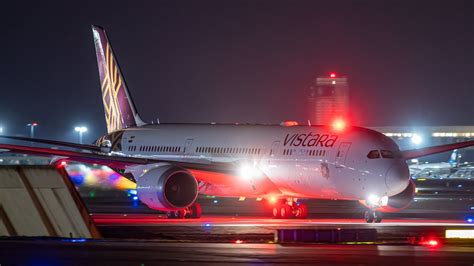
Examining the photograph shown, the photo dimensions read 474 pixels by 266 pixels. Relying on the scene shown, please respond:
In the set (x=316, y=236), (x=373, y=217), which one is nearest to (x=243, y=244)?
(x=316, y=236)

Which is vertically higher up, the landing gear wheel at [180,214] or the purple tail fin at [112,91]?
the purple tail fin at [112,91]

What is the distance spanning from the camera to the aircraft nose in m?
37.7

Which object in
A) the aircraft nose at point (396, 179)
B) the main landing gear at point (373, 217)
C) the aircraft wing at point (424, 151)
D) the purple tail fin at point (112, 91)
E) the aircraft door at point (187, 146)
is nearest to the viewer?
the aircraft nose at point (396, 179)

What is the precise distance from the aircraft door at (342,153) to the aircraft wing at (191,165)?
3.90 m

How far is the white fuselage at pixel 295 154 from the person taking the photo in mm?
38250

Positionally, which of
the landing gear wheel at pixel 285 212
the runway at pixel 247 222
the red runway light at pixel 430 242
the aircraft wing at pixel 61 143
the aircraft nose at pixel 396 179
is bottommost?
the red runway light at pixel 430 242

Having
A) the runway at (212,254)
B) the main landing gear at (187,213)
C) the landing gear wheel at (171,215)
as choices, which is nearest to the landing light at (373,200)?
the main landing gear at (187,213)

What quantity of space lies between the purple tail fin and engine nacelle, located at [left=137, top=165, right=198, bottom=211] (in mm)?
11949

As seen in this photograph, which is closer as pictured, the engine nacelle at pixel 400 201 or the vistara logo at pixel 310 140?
the engine nacelle at pixel 400 201

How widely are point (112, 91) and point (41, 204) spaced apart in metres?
25.0

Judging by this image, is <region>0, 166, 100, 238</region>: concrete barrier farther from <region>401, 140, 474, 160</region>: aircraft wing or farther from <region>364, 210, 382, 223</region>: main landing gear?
<region>401, 140, 474, 160</region>: aircraft wing

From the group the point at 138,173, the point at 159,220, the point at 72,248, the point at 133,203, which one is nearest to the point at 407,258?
the point at 72,248

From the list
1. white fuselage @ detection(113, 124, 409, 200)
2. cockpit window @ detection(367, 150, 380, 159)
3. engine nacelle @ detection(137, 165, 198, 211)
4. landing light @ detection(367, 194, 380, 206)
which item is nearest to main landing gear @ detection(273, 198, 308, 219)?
white fuselage @ detection(113, 124, 409, 200)

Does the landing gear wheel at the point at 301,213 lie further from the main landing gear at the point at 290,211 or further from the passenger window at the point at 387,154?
the passenger window at the point at 387,154
